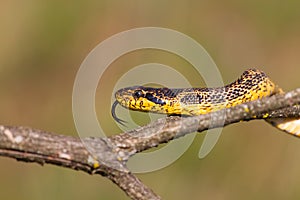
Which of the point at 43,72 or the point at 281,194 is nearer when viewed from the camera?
the point at 281,194

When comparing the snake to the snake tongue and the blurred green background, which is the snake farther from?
the blurred green background

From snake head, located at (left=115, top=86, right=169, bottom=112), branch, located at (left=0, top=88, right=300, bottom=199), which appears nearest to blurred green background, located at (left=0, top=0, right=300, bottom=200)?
snake head, located at (left=115, top=86, right=169, bottom=112)

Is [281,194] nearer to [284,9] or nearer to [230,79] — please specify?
[230,79]

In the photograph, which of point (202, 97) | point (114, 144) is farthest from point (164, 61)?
point (114, 144)

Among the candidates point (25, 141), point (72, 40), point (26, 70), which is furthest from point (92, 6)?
point (25, 141)

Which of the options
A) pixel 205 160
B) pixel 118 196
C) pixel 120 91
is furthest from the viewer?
pixel 205 160

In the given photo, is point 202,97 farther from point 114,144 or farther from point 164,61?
point 164,61

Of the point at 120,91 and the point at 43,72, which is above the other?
the point at 43,72
